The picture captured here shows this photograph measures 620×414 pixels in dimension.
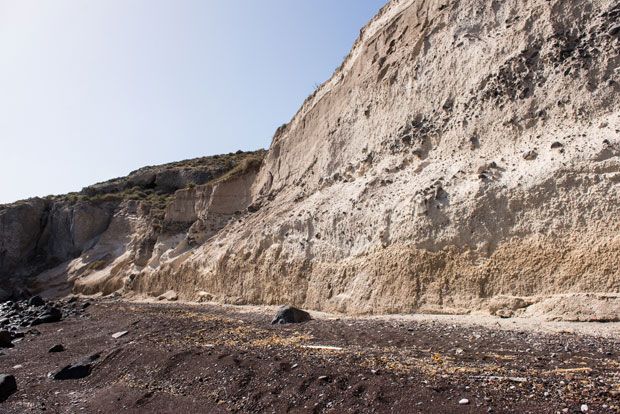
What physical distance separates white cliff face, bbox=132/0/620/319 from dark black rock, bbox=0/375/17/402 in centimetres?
819

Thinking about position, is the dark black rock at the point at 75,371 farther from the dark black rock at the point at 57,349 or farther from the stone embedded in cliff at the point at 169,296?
the stone embedded in cliff at the point at 169,296

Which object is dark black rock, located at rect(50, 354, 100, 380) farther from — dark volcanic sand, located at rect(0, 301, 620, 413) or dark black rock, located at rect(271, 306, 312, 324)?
dark black rock, located at rect(271, 306, 312, 324)

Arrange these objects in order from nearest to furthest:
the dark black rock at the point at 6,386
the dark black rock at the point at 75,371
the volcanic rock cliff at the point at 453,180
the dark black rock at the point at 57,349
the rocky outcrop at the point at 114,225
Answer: the dark black rock at the point at 6,386
the dark black rock at the point at 75,371
the volcanic rock cliff at the point at 453,180
the dark black rock at the point at 57,349
the rocky outcrop at the point at 114,225

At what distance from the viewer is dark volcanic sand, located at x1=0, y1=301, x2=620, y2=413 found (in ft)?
16.7

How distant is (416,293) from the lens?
12055mm

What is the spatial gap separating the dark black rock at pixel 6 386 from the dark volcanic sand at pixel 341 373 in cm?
15

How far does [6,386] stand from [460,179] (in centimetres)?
1155

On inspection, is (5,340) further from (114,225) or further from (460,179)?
(114,225)

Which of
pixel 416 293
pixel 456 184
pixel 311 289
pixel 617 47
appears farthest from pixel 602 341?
pixel 311 289

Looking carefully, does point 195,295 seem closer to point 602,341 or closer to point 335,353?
point 335,353

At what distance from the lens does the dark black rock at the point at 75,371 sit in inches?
378

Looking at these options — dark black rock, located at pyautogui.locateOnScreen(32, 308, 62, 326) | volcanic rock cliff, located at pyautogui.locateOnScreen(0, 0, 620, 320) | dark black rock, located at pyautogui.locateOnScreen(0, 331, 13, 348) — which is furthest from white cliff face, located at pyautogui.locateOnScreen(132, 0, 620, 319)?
dark black rock, located at pyautogui.locateOnScreen(0, 331, 13, 348)

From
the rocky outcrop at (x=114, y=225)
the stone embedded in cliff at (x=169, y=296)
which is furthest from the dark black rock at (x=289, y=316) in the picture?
the rocky outcrop at (x=114, y=225)

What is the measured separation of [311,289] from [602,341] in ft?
32.1
